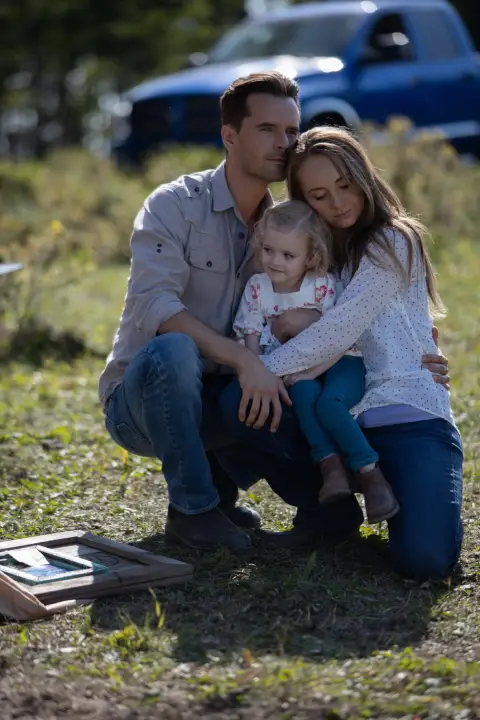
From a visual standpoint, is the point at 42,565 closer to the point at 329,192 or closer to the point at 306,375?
the point at 306,375

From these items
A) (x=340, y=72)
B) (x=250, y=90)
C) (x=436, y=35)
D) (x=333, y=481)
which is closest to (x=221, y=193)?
(x=250, y=90)

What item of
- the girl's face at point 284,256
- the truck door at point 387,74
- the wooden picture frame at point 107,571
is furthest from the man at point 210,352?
the truck door at point 387,74

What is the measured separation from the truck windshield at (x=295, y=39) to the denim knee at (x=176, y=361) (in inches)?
324

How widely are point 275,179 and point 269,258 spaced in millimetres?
338

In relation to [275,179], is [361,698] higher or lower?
lower

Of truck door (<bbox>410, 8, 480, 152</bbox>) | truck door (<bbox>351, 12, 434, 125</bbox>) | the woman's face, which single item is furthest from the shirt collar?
truck door (<bbox>410, 8, 480, 152</bbox>)

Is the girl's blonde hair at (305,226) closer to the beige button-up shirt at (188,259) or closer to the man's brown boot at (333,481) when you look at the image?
the beige button-up shirt at (188,259)

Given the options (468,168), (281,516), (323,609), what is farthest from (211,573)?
(468,168)

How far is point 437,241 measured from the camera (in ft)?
37.4

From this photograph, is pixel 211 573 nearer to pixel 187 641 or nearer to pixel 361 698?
pixel 187 641

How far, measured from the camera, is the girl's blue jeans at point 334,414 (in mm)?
4105

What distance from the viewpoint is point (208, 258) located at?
4562 millimetres

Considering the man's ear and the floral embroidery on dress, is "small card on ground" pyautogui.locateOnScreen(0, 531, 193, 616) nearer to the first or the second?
the floral embroidery on dress

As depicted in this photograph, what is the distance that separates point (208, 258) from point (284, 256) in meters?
0.37
